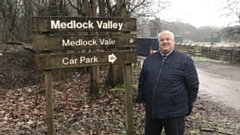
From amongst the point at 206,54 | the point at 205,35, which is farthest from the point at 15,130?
the point at 205,35

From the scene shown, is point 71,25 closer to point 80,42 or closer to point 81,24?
point 81,24

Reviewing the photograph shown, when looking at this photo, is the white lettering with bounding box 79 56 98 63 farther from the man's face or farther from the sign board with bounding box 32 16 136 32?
the man's face

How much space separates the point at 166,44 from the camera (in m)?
3.59

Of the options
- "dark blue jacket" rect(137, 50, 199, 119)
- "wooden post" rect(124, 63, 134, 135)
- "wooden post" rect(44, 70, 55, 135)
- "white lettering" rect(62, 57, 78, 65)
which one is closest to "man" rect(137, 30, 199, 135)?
"dark blue jacket" rect(137, 50, 199, 119)

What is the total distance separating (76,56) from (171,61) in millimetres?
1466

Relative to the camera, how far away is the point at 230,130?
219 inches

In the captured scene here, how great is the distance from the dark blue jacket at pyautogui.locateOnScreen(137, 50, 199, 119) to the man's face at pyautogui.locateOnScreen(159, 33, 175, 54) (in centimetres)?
8

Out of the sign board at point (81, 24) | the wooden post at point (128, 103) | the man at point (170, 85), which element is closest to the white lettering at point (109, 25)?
the sign board at point (81, 24)

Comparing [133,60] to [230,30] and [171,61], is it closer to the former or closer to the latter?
[171,61]

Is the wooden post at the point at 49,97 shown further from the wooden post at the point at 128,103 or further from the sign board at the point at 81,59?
the wooden post at the point at 128,103

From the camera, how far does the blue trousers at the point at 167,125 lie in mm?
3625

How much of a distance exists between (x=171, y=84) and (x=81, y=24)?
5.43 feet

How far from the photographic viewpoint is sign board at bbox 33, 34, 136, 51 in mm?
3898

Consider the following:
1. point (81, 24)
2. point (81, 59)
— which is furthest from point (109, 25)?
point (81, 59)
